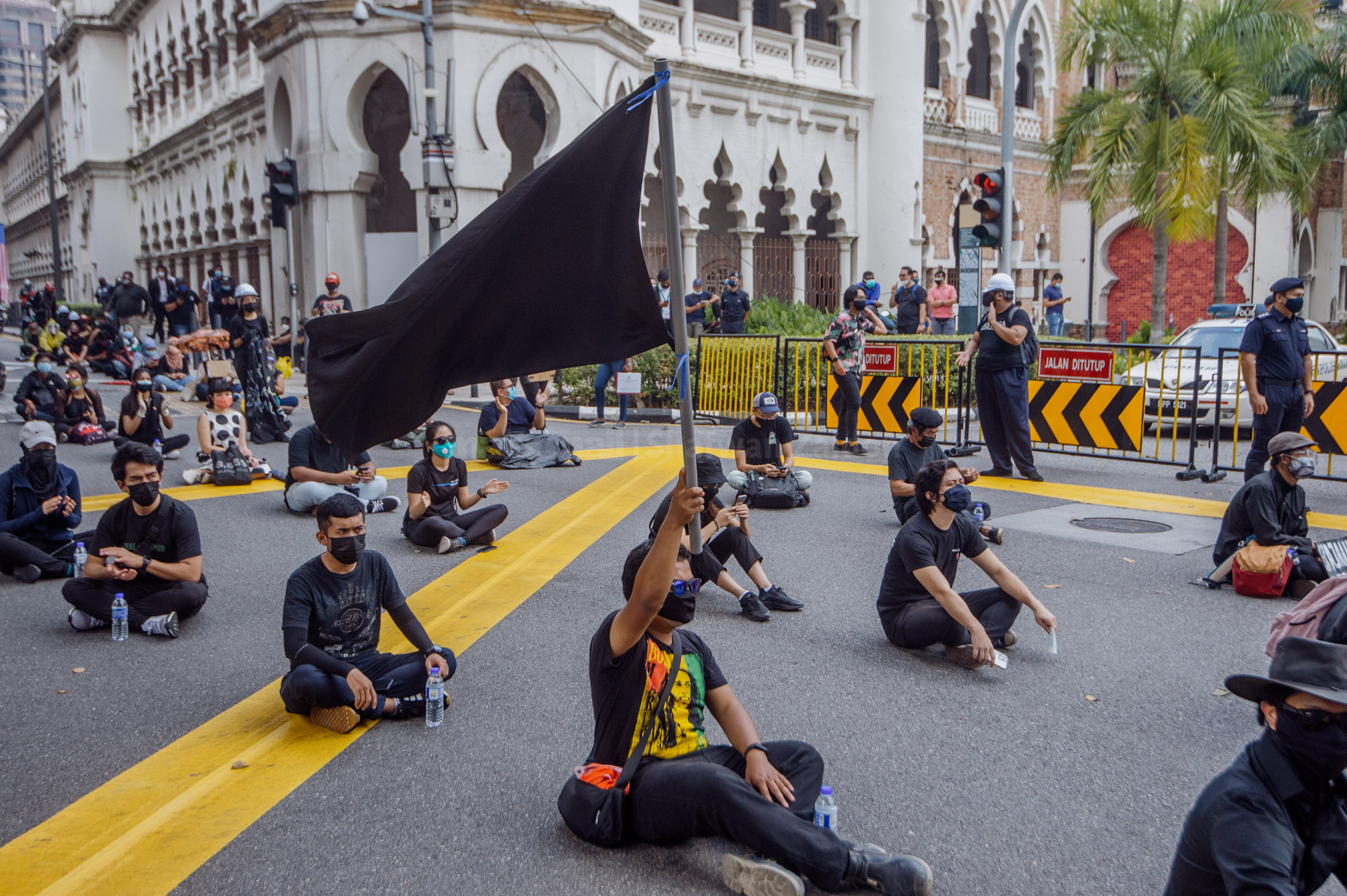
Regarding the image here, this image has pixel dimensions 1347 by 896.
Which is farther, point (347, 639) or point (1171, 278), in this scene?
point (1171, 278)

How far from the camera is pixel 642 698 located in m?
3.89

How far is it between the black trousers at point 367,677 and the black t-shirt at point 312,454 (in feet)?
15.8

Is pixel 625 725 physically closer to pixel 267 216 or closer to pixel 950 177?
pixel 267 216

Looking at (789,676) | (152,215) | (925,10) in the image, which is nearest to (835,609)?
(789,676)

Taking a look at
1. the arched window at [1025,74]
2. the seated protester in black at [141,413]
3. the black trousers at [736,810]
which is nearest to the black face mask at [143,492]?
the black trousers at [736,810]

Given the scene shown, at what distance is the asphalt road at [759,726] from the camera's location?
13.1 ft

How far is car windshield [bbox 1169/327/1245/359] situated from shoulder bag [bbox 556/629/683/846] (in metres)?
13.2

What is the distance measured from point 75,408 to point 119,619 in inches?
379

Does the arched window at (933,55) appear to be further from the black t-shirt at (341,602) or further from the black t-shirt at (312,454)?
the black t-shirt at (341,602)

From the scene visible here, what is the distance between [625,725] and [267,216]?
1055 inches

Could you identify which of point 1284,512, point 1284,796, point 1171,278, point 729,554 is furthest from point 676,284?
point 1171,278

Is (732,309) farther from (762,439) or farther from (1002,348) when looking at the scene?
(762,439)

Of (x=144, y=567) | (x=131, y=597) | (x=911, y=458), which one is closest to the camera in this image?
(x=144, y=567)

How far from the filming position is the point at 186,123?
116 feet
